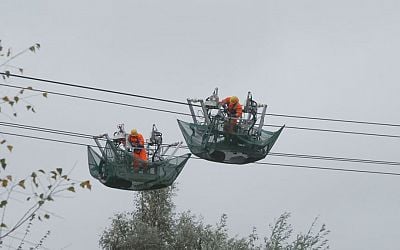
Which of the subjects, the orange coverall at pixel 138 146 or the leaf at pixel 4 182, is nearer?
the leaf at pixel 4 182

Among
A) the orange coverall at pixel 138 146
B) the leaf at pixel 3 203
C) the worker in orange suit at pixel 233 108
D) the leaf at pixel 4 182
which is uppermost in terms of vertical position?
the worker in orange suit at pixel 233 108

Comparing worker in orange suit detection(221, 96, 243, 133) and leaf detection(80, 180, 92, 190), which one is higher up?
worker in orange suit detection(221, 96, 243, 133)

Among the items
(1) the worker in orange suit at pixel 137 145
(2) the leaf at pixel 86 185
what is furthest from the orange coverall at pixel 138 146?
(2) the leaf at pixel 86 185

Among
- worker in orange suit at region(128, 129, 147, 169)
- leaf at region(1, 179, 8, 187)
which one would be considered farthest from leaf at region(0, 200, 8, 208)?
worker in orange suit at region(128, 129, 147, 169)

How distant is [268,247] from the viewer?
102 ft

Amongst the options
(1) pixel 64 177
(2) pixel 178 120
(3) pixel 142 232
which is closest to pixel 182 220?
(3) pixel 142 232

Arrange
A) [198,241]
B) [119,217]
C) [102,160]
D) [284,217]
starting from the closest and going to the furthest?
[102,160] < [284,217] < [198,241] < [119,217]

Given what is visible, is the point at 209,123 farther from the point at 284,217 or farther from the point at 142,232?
the point at 142,232

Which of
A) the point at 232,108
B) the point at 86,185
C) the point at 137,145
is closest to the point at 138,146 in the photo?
the point at 137,145

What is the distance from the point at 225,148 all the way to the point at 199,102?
1057 mm

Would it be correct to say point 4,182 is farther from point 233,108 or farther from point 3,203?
point 233,108

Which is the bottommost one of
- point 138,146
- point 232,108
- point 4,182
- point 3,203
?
point 3,203

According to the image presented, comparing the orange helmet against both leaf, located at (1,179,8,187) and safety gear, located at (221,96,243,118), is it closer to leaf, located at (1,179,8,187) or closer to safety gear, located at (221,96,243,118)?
safety gear, located at (221,96,243,118)

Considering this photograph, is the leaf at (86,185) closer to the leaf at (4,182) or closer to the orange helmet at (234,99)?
the leaf at (4,182)
